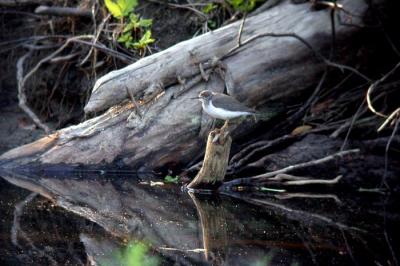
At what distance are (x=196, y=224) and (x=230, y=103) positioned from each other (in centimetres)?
145

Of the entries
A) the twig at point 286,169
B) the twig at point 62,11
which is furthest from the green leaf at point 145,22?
the twig at point 286,169

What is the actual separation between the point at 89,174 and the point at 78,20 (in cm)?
249

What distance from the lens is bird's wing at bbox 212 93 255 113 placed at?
22.4ft

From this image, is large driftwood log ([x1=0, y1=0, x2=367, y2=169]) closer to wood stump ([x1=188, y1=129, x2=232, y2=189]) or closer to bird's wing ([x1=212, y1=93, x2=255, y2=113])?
bird's wing ([x1=212, y1=93, x2=255, y2=113])

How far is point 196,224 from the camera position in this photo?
5.81 metres

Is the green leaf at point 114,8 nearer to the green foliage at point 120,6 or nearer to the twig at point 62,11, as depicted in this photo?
the green foliage at point 120,6

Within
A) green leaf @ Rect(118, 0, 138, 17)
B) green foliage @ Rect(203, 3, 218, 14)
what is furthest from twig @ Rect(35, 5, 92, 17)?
green foliage @ Rect(203, 3, 218, 14)

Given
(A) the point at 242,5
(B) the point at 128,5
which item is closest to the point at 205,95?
(A) the point at 242,5

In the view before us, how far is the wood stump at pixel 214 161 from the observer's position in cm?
671

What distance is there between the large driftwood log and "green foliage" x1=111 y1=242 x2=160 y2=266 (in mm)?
2276

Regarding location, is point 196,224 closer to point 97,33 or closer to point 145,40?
point 145,40

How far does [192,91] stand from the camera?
742cm

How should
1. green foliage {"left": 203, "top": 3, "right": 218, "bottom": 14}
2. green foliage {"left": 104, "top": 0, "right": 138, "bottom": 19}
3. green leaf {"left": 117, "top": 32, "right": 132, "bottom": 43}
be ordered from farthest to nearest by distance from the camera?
1. green foliage {"left": 203, "top": 3, "right": 218, "bottom": 14}
2. green leaf {"left": 117, "top": 32, "right": 132, "bottom": 43}
3. green foliage {"left": 104, "top": 0, "right": 138, "bottom": 19}

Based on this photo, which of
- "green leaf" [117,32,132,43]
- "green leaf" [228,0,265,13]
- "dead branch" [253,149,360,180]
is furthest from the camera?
"green leaf" [117,32,132,43]
